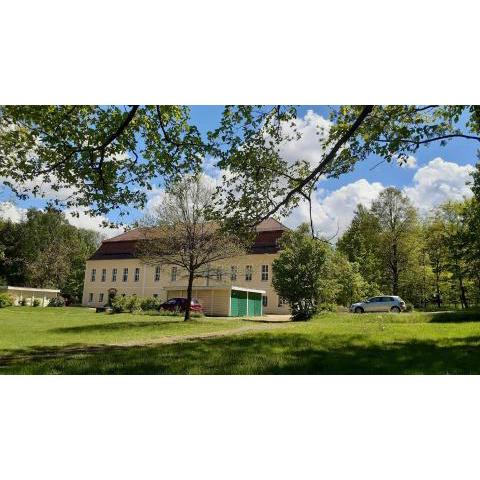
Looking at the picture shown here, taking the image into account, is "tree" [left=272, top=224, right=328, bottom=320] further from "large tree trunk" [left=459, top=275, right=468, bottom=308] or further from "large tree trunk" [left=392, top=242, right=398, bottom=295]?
"large tree trunk" [left=459, top=275, right=468, bottom=308]

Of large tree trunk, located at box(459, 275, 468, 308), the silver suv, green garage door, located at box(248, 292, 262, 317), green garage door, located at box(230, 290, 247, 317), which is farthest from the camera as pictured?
large tree trunk, located at box(459, 275, 468, 308)

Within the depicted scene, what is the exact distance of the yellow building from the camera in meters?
29.9

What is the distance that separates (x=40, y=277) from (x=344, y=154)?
142 feet

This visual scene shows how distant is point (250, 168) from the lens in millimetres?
10078

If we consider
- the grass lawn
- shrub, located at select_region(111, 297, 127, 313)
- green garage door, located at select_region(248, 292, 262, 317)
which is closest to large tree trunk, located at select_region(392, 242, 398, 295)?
green garage door, located at select_region(248, 292, 262, 317)

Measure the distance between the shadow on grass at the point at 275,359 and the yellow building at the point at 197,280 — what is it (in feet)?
41.4

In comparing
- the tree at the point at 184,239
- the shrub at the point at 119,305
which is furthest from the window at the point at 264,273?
the tree at the point at 184,239

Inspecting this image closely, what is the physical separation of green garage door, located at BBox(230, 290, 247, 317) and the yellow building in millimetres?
70

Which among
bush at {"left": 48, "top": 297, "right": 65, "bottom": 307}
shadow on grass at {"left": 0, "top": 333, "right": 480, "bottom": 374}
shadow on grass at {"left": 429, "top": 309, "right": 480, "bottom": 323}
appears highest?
bush at {"left": 48, "top": 297, "right": 65, "bottom": 307}

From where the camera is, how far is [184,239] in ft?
67.7

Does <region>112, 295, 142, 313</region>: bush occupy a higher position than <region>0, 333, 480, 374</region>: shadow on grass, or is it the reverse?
<region>112, 295, 142, 313</region>: bush

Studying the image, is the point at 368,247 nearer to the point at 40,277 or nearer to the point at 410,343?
the point at 410,343

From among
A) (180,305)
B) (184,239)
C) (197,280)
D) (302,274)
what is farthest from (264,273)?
(184,239)
